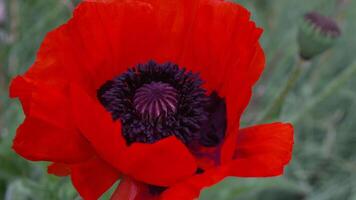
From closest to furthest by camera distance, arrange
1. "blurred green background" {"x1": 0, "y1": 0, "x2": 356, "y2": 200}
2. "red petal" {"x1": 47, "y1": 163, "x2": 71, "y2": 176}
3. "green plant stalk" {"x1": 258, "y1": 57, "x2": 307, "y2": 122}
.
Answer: "red petal" {"x1": 47, "y1": 163, "x2": 71, "y2": 176} < "green plant stalk" {"x1": 258, "y1": 57, "x2": 307, "y2": 122} < "blurred green background" {"x1": 0, "y1": 0, "x2": 356, "y2": 200}

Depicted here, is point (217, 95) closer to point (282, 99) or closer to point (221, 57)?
point (221, 57)

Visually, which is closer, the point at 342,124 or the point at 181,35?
the point at 181,35

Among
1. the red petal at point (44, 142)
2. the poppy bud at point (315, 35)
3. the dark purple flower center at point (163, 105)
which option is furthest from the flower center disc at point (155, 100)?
the poppy bud at point (315, 35)

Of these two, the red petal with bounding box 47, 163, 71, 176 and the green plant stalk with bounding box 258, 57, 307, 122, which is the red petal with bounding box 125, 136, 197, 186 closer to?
the red petal with bounding box 47, 163, 71, 176

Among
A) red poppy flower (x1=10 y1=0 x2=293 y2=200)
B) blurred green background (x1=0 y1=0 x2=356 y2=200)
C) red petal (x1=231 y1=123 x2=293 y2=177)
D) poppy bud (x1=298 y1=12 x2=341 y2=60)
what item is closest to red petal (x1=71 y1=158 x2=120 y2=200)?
red poppy flower (x1=10 y1=0 x2=293 y2=200)

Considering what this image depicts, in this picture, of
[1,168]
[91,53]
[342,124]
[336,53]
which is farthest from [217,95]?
[336,53]

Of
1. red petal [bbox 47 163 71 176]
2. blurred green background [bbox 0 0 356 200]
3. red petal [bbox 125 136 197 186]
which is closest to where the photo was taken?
red petal [bbox 125 136 197 186]
